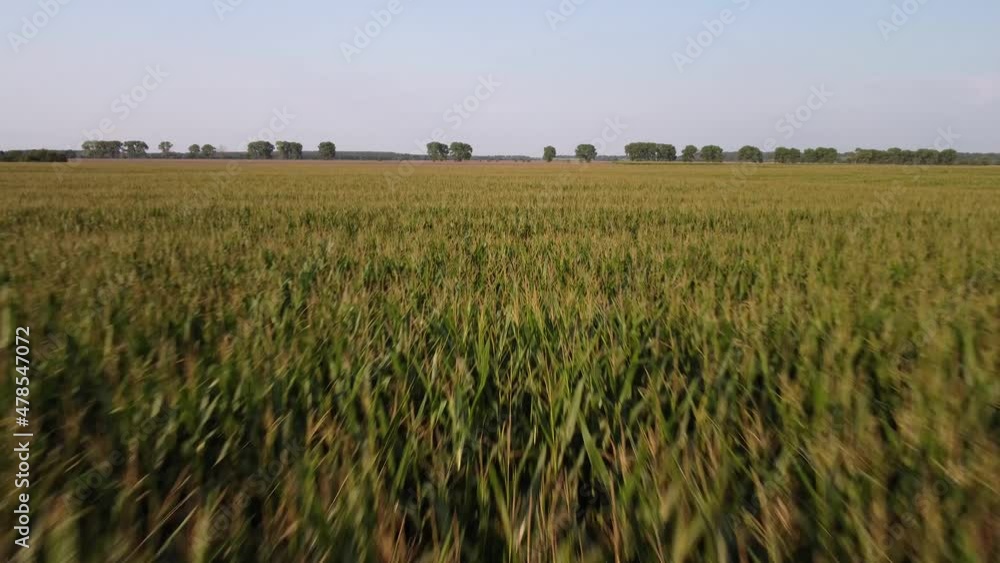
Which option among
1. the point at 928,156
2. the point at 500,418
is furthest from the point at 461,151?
the point at 500,418

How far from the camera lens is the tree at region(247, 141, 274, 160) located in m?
104

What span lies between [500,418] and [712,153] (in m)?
119

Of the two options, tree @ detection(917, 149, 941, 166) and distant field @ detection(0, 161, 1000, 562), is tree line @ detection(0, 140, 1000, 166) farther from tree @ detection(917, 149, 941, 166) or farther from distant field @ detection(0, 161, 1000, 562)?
Answer: distant field @ detection(0, 161, 1000, 562)

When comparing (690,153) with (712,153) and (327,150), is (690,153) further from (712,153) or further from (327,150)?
(327,150)

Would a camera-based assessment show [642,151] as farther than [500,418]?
Yes

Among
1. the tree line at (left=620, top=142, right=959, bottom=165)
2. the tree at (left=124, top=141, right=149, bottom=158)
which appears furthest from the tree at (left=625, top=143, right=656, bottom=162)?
Result: the tree at (left=124, top=141, right=149, bottom=158)

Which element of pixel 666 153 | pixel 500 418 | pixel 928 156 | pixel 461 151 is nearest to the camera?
pixel 500 418

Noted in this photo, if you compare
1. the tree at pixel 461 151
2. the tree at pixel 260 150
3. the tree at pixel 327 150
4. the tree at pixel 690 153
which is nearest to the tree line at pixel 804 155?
the tree at pixel 690 153

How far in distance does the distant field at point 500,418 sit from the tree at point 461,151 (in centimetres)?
11271

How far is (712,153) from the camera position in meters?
107

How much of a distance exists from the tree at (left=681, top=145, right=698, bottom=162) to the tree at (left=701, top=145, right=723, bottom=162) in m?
3.19

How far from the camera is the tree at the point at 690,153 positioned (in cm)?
11338

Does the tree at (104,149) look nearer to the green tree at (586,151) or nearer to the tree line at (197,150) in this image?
the tree line at (197,150)

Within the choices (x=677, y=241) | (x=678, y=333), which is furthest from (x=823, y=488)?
(x=677, y=241)
